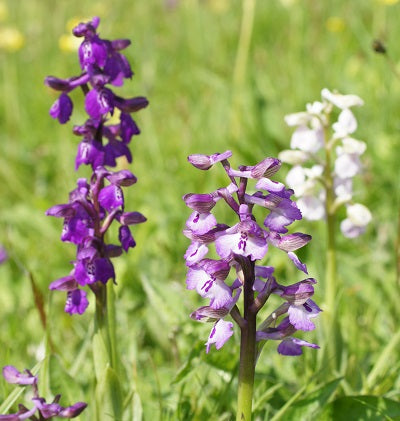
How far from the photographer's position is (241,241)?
1465 millimetres

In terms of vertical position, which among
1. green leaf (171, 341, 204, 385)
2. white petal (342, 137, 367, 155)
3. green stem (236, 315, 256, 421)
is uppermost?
white petal (342, 137, 367, 155)

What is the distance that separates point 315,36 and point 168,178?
3.13m

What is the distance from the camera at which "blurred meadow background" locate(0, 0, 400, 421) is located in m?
2.26

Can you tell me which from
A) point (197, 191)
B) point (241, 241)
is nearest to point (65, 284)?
point (241, 241)

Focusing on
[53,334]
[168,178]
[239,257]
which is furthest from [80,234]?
[168,178]

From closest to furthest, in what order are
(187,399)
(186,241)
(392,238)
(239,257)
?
1. (239,257)
2. (187,399)
3. (392,238)
4. (186,241)

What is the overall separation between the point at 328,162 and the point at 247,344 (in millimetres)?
1150

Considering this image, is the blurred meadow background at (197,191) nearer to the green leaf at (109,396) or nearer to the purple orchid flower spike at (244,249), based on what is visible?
the green leaf at (109,396)

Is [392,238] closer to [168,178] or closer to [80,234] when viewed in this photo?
[168,178]

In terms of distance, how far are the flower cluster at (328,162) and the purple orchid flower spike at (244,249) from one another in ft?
3.20

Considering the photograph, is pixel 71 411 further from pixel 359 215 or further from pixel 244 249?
pixel 359 215

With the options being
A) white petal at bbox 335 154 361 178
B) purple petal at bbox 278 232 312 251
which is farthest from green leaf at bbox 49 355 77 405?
white petal at bbox 335 154 361 178

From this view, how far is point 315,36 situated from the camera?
6695 millimetres

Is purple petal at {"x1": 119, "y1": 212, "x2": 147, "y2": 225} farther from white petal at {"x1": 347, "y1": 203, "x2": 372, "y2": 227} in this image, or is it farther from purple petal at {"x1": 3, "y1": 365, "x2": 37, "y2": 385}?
white petal at {"x1": 347, "y1": 203, "x2": 372, "y2": 227}
